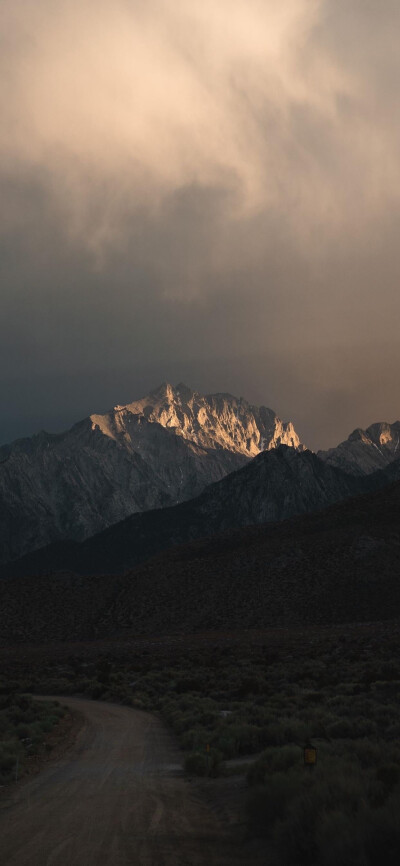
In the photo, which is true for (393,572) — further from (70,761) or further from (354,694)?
(70,761)

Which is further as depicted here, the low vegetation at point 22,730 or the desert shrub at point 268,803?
the low vegetation at point 22,730

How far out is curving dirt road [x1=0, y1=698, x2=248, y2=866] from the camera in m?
12.4

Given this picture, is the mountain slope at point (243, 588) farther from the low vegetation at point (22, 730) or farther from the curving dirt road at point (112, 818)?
Result: the curving dirt road at point (112, 818)

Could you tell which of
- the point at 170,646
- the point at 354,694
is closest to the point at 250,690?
the point at 354,694

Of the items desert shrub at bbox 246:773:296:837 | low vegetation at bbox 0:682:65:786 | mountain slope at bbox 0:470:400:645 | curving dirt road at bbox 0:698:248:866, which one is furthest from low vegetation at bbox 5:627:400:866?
mountain slope at bbox 0:470:400:645

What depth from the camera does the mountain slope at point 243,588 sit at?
362 ft

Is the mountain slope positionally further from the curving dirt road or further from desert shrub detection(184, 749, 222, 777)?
desert shrub detection(184, 749, 222, 777)

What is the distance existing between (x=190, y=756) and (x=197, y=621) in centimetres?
9127

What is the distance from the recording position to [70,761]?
24.6 meters

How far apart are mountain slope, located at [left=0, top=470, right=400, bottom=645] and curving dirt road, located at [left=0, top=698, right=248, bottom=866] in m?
84.7

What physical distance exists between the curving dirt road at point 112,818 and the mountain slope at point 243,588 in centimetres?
Answer: 8470

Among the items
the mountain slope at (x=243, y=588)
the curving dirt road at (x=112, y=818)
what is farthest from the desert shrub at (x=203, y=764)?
the mountain slope at (x=243, y=588)

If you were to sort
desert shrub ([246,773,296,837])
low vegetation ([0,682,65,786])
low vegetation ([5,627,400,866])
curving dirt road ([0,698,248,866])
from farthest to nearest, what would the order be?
low vegetation ([0,682,65,786]) < desert shrub ([246,773,296,837]) < curving dirt road ([0,698,248,866]) < low vegetation ([5,627,400,866])

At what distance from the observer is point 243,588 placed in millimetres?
119750
